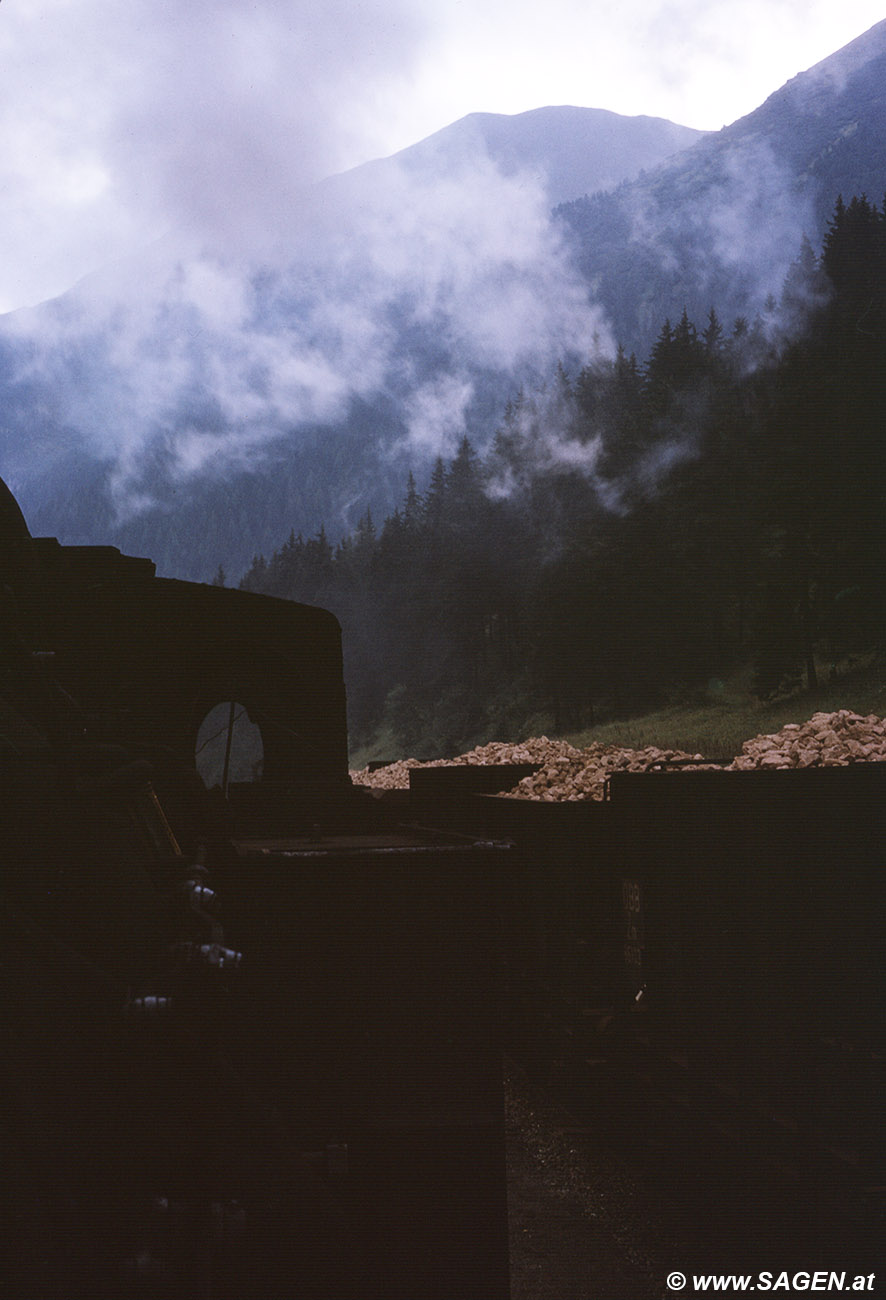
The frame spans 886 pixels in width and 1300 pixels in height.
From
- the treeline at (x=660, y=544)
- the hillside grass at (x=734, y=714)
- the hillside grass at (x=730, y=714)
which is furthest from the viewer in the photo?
the treeline at (x=660, y=544)

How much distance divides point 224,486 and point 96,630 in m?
156

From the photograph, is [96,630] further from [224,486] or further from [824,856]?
[224,486]

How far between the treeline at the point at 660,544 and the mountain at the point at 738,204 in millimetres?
48860

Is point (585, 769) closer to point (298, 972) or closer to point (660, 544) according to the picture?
point (298, 972)

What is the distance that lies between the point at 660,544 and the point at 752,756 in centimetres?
4576

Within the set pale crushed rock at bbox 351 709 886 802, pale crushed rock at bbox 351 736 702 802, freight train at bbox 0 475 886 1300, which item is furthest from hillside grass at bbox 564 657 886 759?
freight train at bbox 0 475 886 1300

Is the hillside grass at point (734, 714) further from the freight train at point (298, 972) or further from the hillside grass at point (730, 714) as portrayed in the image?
the freight train at point (298, 972)

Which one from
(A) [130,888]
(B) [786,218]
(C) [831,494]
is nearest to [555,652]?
(C) [831,494]

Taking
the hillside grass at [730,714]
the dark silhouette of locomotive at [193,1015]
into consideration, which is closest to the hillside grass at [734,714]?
the hillside grass at [730,714]

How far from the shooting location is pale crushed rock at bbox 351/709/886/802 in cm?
538

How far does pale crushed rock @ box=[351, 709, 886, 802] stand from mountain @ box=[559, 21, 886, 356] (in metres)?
106

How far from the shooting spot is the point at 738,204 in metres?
128

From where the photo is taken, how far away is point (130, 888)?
84.0 inches

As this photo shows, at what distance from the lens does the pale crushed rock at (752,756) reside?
5379 millimetres
